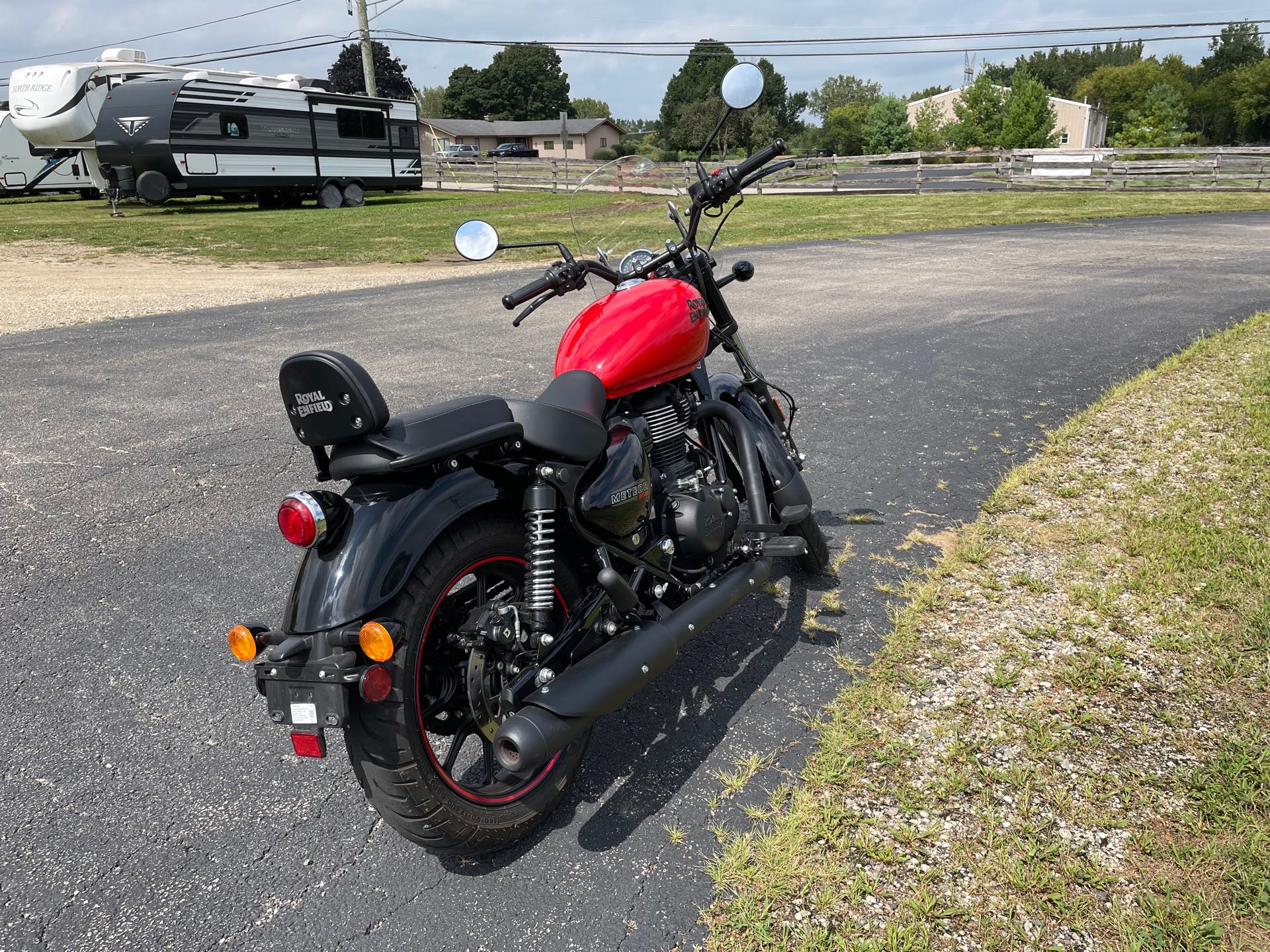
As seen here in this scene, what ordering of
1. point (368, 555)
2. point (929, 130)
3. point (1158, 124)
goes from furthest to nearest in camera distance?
point (929, 130) → point (1158, 124) → point (368, 555)

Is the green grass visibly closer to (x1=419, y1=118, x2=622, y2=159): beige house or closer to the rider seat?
the rider seat

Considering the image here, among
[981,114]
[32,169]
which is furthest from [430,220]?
[981,114]

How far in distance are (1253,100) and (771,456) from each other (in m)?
107

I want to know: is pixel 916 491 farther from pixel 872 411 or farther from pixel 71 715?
pixel 71 715

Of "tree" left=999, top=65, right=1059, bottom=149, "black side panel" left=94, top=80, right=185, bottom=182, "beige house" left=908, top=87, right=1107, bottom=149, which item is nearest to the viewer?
"black side panel" left=94, top=80, right=185, bottom=182

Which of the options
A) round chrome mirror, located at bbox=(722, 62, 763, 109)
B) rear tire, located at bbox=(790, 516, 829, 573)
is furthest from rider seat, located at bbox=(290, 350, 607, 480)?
round chrome mirror, located at bbox=(722, 62, 763, 109)

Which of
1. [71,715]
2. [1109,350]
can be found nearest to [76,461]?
[71,715]

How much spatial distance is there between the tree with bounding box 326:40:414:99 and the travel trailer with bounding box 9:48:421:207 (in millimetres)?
44462

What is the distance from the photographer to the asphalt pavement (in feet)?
7.88

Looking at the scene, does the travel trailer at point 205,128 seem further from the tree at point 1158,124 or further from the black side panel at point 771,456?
the tree at point 1158,124

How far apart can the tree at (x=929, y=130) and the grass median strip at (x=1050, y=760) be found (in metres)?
70.1

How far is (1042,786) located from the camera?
9.11 feet

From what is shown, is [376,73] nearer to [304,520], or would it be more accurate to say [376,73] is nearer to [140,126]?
[140,126]

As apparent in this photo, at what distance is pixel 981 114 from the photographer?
67125 mm
